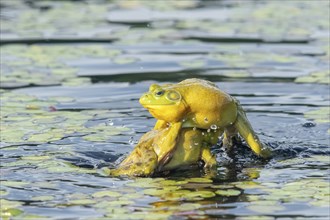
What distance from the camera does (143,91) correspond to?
1063 cm

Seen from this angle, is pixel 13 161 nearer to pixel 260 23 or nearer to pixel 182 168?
pixel 182 168

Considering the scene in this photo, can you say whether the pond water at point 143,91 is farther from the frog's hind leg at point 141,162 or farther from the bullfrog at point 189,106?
the bullfrog at point 189,106

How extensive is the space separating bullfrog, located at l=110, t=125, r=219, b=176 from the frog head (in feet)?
0.48

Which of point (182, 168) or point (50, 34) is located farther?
point (50, 34)

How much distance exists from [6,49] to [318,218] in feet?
23.6

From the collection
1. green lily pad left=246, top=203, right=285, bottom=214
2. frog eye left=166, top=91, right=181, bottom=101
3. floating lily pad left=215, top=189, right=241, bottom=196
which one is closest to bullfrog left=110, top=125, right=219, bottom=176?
frog eye left=166, top=91, right=181, bottom=101

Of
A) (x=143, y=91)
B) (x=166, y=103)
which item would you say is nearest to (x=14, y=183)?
(x=166, y=103)

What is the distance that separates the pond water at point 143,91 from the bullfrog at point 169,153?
0.29 feet

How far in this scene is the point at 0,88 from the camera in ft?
34.9

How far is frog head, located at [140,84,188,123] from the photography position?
277 inches

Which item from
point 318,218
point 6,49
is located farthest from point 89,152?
point 6,49

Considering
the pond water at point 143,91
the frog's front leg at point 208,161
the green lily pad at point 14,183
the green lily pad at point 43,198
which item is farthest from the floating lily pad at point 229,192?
the green lily pad at point 14,183

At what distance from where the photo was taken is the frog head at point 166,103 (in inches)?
277

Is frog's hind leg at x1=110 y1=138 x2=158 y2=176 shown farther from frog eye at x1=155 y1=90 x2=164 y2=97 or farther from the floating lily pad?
the floating lily pad
